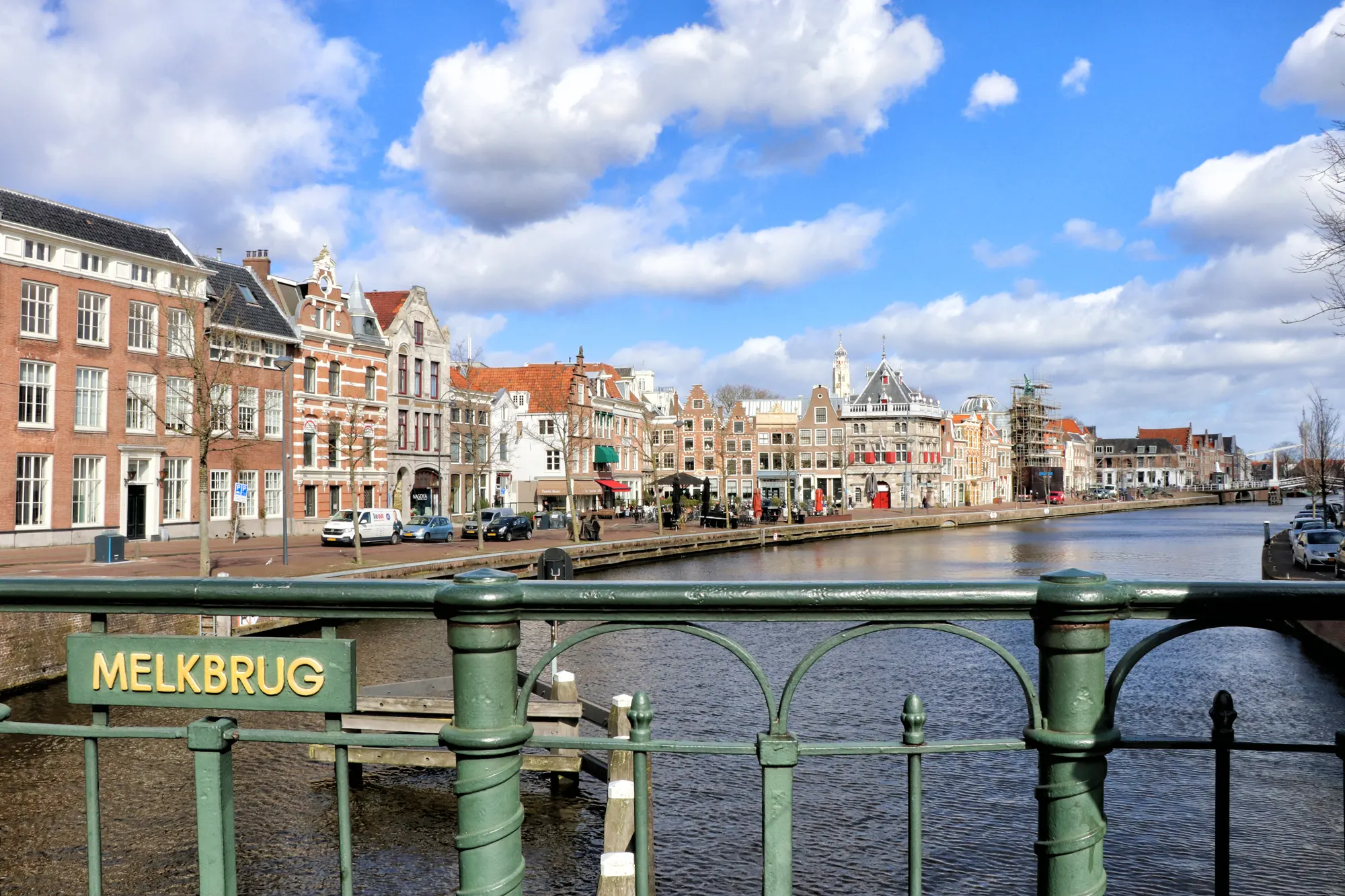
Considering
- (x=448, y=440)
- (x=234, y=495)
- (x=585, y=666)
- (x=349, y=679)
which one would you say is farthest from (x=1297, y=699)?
(x=448, y=440)

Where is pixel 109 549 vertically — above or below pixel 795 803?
above

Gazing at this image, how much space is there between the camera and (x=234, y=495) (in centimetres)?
4350

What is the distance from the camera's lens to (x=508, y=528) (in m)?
47.3

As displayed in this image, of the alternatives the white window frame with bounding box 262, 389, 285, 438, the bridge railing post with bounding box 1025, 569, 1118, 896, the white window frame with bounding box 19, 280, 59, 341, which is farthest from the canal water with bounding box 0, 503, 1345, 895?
the white window frame with bounding box 262, 389, 285, 438

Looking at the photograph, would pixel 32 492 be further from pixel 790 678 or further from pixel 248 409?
pixel 790 678

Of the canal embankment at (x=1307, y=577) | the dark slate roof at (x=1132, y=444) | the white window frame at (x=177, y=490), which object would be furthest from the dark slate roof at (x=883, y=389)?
the dark slate roof at (x=1132, y=444)

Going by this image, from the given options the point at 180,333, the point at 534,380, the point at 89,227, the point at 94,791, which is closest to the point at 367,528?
the point at 180,333

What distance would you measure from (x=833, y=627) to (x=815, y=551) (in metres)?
29.4

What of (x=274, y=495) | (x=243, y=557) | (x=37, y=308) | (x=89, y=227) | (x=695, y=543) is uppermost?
(x=89, y=227)

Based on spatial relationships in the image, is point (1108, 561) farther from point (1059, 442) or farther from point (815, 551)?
point (1059, 442)

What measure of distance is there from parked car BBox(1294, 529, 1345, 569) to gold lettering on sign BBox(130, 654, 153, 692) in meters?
32.2

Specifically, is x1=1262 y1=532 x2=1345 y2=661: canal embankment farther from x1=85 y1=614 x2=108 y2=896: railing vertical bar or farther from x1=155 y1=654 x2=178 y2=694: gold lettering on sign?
x1=85 y1=614 x2=108 y2=896: railing vertical bar

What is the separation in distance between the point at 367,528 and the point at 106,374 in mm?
11327

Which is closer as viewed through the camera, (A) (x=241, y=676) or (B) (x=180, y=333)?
(A) (x=241, y=676)
